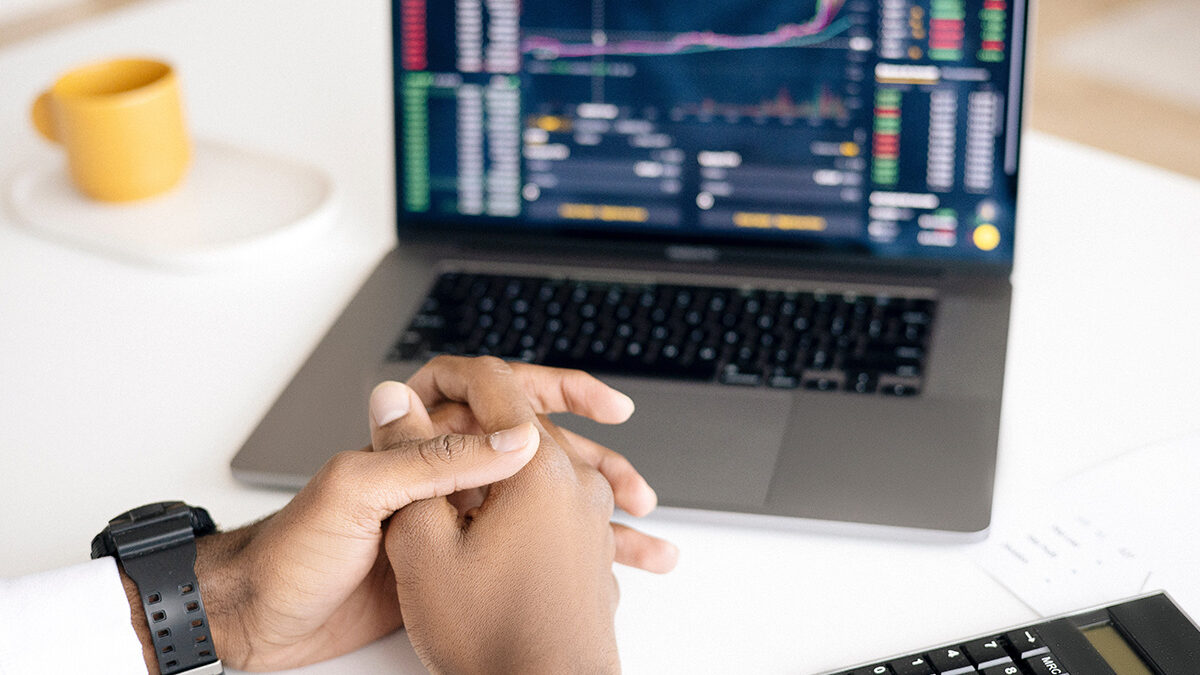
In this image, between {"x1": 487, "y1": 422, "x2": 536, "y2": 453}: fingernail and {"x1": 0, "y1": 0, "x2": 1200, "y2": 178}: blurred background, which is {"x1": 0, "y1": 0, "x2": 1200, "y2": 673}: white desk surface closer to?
{"x1": 487, "y1": 422, "x2": 536, "y2": 453}: fingernail

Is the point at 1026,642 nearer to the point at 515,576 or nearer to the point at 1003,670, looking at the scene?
the point at 1003,670

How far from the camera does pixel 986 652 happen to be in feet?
2.17

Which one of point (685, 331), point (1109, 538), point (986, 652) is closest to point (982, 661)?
point (986, 652)

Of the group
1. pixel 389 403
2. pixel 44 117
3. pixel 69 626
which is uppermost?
pixel 44 117

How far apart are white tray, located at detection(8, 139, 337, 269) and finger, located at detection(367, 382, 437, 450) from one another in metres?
0.44

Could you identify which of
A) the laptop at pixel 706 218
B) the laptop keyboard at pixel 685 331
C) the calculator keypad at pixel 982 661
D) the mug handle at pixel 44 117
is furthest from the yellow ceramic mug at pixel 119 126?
the calculator keypad at pixel 982 661

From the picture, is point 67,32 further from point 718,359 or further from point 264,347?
point 718,359

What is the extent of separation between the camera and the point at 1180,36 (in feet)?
10.9

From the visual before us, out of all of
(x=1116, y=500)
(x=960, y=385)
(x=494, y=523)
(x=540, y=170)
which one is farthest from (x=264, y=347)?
(x=1116, y=500)

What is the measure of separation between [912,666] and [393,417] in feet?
1.13

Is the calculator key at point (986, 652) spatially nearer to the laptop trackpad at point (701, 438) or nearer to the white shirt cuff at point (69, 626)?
the laptop trackpad at point (701, 438)

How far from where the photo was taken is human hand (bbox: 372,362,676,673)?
27.0 inches

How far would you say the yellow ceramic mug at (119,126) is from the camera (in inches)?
46.6

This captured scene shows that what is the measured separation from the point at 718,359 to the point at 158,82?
64cm
